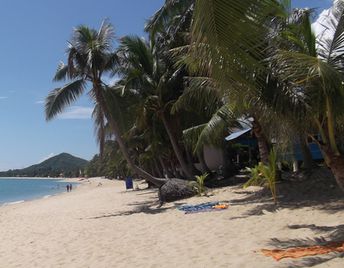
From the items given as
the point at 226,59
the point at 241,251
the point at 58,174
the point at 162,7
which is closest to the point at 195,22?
the point at 226,59

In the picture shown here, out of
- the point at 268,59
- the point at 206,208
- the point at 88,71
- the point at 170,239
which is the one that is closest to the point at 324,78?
the point at 268,59

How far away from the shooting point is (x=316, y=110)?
6172 mm

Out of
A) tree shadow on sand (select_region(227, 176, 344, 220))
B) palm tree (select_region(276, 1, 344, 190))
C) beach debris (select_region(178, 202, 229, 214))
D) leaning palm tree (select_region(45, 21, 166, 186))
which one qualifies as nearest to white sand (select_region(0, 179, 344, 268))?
tree shadow on sand (select_region(227, 176, 344, 220))

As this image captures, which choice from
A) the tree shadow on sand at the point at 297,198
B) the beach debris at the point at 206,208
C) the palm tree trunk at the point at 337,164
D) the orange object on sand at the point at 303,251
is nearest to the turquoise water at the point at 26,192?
the beach debris at the point at 206,208

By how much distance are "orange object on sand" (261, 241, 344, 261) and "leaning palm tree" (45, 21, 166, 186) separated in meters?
10.5

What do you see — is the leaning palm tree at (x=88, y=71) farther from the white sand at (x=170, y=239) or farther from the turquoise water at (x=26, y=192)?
the turquoise water at (x=26, y=192)

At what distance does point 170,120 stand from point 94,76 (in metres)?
5.74

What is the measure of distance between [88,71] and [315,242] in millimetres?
11410

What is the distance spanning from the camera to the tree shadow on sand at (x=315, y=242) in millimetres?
5066

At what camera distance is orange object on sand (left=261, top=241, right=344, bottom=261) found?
5.41m

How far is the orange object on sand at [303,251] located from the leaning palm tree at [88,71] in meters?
10.5

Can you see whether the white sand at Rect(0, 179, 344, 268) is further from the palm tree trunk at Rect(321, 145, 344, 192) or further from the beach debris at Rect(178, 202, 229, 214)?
the palm tree trunk at Rect(321, 145, 344, 192)

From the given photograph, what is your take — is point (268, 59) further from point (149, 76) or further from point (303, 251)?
point (149, 76)

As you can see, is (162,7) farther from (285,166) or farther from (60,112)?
(285,166)
